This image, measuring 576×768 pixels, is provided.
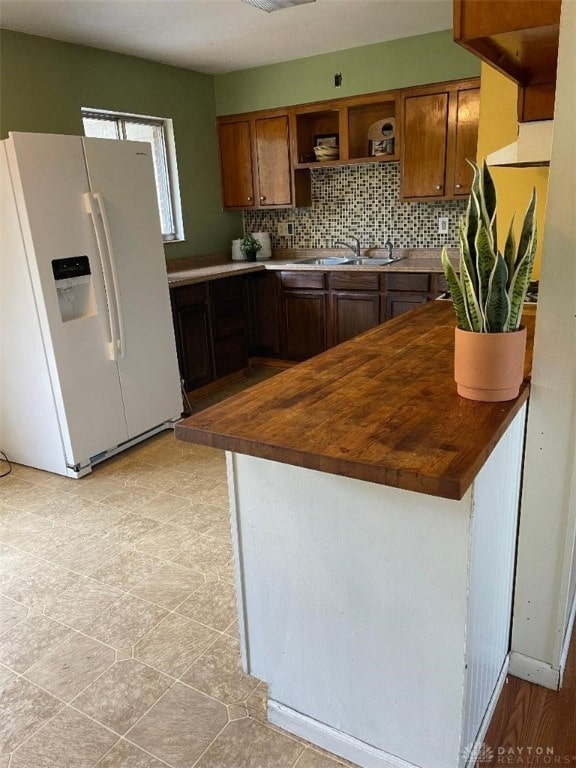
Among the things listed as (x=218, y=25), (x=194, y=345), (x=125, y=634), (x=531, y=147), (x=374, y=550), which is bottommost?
(x=125, y=634)

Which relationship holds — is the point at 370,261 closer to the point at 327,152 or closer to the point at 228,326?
the point at 327,152

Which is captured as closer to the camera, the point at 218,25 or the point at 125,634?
the point at 125,634

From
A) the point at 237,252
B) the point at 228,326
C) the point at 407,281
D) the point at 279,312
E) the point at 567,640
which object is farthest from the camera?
the point at 237,252

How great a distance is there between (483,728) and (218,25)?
12.7 ft

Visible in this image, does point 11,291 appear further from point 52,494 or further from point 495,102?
point 495,102

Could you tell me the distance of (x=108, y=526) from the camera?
265 centimetres

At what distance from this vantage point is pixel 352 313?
4441mm

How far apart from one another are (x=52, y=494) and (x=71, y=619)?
1084 mm

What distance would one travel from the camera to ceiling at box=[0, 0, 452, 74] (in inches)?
126

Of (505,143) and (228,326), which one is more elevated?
(505,143)

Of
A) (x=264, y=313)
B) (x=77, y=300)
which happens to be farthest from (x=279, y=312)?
(x=77, y=300)

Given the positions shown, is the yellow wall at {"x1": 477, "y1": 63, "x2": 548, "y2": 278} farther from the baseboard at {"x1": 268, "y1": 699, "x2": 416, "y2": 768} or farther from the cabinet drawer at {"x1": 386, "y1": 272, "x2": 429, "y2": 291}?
the baseboard at {"x1": 268, "y1": 699, "x2": 416, "y2": 768}

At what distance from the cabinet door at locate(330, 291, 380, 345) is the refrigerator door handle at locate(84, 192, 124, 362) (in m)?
1.86

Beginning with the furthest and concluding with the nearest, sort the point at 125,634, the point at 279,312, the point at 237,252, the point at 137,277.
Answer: the point at 237,252, the point at 279,312, the point at 137,277, the point at 125,634
